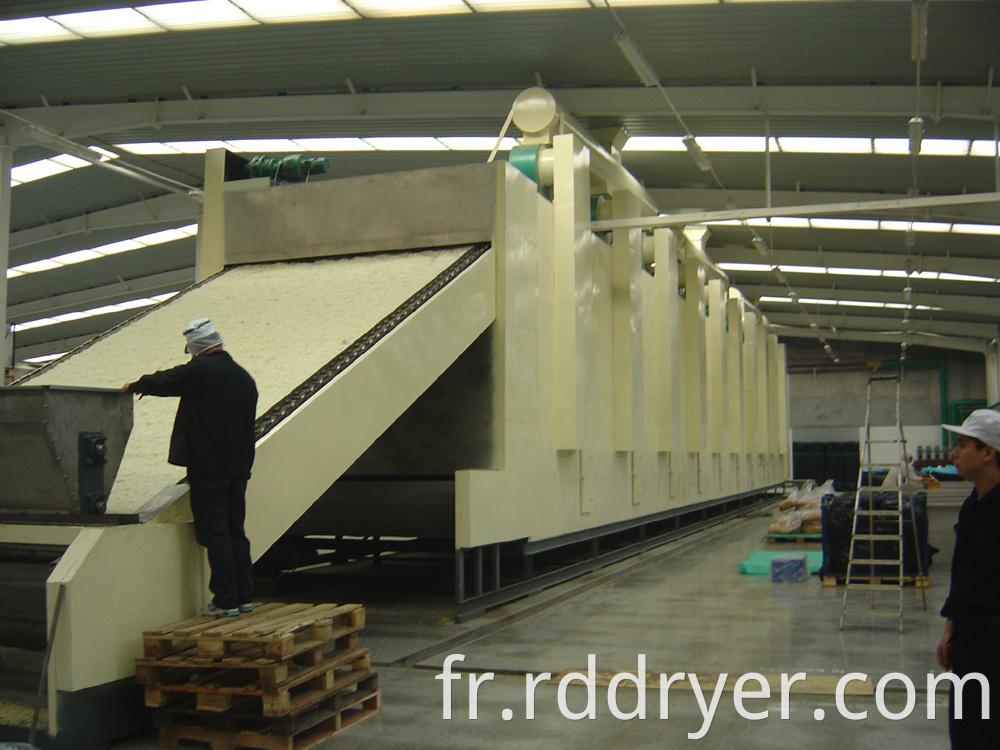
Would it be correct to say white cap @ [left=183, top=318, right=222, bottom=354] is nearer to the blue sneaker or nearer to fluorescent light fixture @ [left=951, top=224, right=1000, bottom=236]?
the blue sneaker

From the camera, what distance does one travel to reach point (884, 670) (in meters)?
6.16

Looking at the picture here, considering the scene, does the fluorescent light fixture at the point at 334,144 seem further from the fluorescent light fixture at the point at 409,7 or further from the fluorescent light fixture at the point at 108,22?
the fluorescent light fixture at the point at 409,7

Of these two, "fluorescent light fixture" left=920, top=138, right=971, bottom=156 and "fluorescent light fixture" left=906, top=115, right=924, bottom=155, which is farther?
"fluorescent light fixture" left=920, top=138, right=971, bottom=156

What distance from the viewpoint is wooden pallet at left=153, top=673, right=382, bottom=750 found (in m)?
4.53

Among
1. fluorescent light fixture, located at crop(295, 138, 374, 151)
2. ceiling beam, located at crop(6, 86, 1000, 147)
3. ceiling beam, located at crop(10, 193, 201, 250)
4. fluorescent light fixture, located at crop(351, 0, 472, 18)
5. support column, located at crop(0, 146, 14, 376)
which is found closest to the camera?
fluorescent light fixture, located at crop(351, 0, 472, 18)

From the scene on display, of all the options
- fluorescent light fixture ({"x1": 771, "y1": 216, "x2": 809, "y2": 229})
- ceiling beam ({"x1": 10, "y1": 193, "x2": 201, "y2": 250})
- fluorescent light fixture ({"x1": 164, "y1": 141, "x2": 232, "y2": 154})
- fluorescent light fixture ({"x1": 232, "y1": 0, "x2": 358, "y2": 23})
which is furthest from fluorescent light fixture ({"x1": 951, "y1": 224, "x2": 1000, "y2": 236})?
ceiling beam ({"x1": 10, "y1": 193, "x2": 201, "y2": 250})

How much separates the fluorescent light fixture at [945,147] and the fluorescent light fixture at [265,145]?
11460 mm

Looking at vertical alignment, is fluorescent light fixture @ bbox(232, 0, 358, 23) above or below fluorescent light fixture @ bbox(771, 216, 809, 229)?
above

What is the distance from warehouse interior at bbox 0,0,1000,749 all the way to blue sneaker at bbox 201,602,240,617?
7 centimetres

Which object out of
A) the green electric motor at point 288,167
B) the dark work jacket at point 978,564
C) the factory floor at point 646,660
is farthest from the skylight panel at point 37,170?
the dark work jacket at point 978,564

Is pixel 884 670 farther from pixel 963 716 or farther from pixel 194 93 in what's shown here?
pixel 194 93

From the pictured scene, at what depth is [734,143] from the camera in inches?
635

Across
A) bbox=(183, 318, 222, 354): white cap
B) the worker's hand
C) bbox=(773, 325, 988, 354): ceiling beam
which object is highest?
bbox=(773, 325, 988, 354): ceiling beam

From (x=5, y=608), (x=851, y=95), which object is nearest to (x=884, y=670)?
(x=5, y=608)
